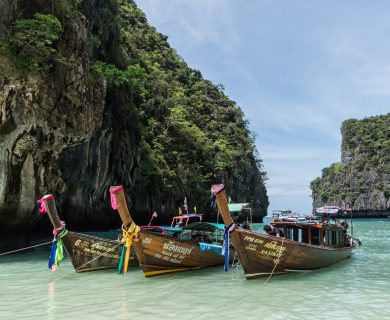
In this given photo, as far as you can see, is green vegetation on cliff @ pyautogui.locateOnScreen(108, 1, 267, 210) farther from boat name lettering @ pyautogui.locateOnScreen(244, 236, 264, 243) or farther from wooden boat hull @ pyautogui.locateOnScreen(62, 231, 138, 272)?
boat name lettering @ pyautogui.locateOnScreen(244, 236, 264, 243)

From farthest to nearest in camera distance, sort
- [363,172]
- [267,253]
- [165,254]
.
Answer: [363,172] → [165,254] → [267,253]

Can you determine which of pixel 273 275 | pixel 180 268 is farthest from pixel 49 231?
pixel 273 275

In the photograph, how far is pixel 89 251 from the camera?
41.4 ft

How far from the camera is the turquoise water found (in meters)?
7.73

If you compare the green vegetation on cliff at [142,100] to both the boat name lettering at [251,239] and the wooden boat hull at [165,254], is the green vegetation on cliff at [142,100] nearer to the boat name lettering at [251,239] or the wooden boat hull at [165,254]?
the wooden boat hull at [165,254]

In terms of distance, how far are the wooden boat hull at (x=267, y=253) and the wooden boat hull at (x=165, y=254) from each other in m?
2.18

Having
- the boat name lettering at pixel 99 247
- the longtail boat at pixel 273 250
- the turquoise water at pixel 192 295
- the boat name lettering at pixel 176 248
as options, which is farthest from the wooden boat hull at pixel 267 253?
the boat name lettering at pixel 99 247

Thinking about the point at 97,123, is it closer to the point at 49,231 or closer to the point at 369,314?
the point at 49,231

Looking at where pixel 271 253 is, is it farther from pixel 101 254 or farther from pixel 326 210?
pixel 326 210

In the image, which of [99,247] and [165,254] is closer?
[165,254]

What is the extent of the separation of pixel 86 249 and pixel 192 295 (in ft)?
15.7

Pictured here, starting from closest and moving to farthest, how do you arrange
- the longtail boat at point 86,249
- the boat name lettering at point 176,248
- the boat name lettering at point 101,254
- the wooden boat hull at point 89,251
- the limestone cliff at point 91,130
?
1. the boat name lettering at point 176,248
2. the longtail boat at point 86,249
3. the wooden boat hull at point 89,251
4. the boat name lettering at point 101,254
5. the limestone cliff at point 91,130

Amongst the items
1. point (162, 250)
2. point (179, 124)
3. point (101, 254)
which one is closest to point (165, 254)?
point (162, 250)

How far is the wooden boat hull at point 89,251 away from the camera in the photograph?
12.4 meters
